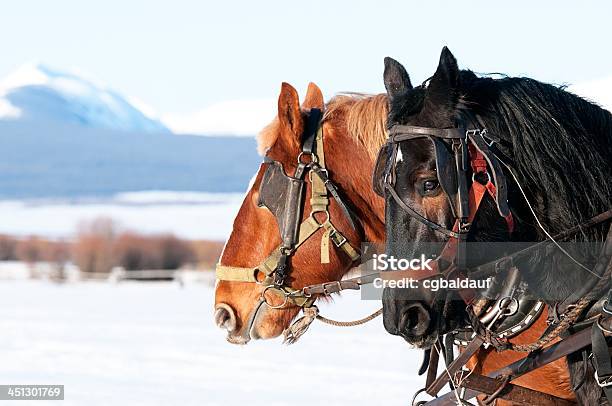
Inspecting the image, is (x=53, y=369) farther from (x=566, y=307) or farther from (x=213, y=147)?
(x=213, y=147)

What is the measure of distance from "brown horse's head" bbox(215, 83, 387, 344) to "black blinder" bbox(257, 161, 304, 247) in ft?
0.10

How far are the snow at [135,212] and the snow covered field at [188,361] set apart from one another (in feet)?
62.9

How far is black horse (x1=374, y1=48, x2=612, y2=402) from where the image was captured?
11.0 feet

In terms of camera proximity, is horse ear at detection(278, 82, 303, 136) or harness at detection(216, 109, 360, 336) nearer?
harness at detection(216, 109, 360, 336)

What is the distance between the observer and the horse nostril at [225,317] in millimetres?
4688

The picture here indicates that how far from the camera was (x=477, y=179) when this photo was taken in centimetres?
336

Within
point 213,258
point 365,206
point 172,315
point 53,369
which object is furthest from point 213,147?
point 365,206

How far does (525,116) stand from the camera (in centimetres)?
345

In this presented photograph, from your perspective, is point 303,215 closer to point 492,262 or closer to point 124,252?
point 492,262

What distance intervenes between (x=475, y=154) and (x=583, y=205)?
0.41 metres

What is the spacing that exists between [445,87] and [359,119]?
1.14 metres

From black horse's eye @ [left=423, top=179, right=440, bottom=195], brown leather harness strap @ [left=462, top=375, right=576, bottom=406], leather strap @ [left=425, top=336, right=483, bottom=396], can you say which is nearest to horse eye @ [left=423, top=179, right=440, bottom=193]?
black horse's eye @ [left=423, top=179, right=440, bottom=195]

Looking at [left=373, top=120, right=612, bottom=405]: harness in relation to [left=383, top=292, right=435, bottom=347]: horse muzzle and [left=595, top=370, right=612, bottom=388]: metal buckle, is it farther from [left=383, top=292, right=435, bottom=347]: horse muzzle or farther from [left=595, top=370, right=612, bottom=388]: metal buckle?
[left=383, top=292, right=435, bottom=347]: horse muzzle

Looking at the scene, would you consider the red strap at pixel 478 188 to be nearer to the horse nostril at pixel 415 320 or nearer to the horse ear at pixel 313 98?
the horse nostril at pixel 415 320
